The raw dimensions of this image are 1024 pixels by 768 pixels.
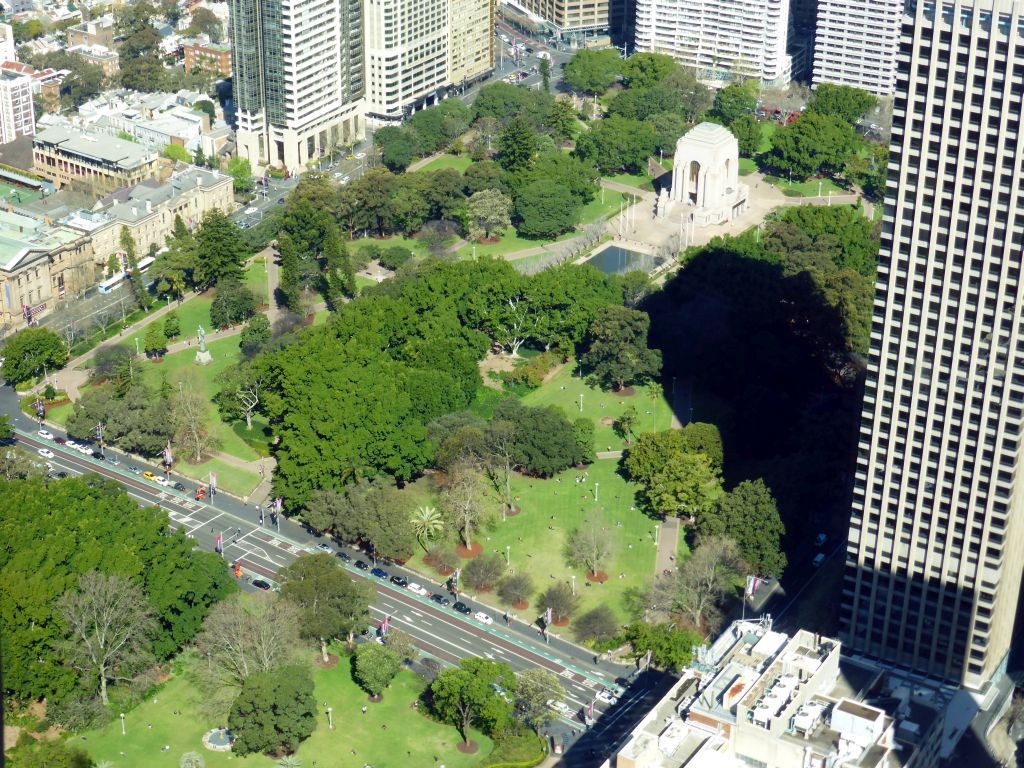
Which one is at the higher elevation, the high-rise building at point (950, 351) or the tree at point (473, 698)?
the high-rise building at point (950, 351)

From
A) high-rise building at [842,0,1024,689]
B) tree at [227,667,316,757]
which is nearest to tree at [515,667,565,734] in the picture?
tree at [227,667,316,757]

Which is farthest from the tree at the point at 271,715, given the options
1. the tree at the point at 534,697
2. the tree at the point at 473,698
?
the tree at the point at 534,697

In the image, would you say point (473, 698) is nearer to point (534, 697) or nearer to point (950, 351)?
point (534, 697)

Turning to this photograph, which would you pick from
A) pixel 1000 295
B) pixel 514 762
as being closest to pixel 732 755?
pixel 514 762

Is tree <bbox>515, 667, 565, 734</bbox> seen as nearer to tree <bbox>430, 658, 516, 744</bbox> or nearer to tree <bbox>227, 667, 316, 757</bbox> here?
tree <bbox>430, 658, 516, 744</bbox>

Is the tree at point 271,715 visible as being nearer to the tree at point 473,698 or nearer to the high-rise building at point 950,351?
the tree at point 473,698

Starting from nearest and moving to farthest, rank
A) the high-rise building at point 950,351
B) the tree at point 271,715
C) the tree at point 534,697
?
the high-rise building at point 950,351 → the tree at point 271,715 → the tree at point 534,697
